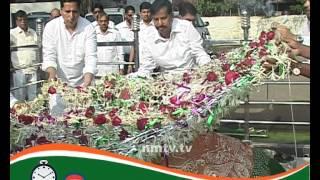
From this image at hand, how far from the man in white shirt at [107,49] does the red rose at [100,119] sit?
0.79 feet

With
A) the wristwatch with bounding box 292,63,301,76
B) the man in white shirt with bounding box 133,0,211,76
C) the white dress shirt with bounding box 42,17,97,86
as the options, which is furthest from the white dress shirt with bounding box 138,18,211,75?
the wristwatch with bounding box 292,63,301,76

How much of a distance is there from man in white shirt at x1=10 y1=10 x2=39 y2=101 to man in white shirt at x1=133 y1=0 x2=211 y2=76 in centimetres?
64

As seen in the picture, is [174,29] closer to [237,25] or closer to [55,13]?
[237,25]

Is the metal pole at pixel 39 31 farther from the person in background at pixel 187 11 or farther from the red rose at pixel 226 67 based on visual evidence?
the red rose at pixel 226 67

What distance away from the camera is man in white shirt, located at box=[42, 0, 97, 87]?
3.54m

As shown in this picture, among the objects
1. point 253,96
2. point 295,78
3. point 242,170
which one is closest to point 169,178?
point 242,170

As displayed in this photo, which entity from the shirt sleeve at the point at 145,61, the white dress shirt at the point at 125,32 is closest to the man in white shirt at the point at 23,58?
the white dress shirt at the point at 125,32

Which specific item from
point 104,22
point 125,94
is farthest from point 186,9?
point 125,94

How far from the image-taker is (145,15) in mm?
3438

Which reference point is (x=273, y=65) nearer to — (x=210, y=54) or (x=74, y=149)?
(x=210, y=54)

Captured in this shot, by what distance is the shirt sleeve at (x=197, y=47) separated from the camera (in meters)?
3.40

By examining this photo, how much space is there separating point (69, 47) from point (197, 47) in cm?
77

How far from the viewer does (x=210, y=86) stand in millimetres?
3447
